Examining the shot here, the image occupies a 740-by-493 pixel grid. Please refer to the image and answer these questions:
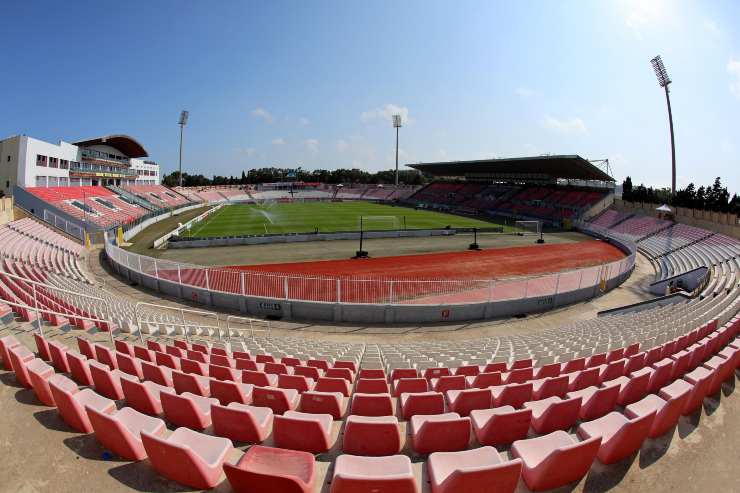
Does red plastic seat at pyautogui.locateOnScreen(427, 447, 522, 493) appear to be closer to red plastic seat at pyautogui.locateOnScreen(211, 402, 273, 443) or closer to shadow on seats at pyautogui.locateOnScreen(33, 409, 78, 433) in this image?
red plastic seat at pyautogui.locateOnScreen(211, 402, 273, 443)

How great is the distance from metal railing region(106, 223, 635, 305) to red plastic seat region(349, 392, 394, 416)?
39.0ft

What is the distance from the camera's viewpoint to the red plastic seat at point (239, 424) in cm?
463

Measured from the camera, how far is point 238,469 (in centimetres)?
337

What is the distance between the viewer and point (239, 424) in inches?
185

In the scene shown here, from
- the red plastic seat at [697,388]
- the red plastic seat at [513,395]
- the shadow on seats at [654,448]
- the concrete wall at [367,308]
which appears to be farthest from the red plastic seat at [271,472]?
the concrete wall at [367,308]

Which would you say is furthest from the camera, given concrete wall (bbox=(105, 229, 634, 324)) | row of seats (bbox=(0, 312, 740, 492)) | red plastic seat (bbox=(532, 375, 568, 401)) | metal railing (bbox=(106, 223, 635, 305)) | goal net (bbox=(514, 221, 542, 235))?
goal net (bbox=(514, 221, 542, 235))

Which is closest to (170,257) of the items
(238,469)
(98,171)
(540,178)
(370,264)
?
(370,264)

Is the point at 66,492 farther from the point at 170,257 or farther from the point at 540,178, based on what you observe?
the point at 540,178

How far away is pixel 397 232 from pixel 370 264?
1434cm

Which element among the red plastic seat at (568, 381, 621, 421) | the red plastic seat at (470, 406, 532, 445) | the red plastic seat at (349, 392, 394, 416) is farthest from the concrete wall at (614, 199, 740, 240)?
the red plastic seat at (349, 392, 394, 416)

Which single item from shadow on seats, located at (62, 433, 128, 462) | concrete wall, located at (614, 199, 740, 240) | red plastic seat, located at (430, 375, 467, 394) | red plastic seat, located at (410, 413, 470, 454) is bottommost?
red plastic seat, located at (430, 375, 467, 394)

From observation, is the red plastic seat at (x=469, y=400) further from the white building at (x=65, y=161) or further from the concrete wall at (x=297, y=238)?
the white building at (x=65, y=161)

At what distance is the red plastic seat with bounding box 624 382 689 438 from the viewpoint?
15.6 feet

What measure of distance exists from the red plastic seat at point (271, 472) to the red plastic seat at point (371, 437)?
69 cm
